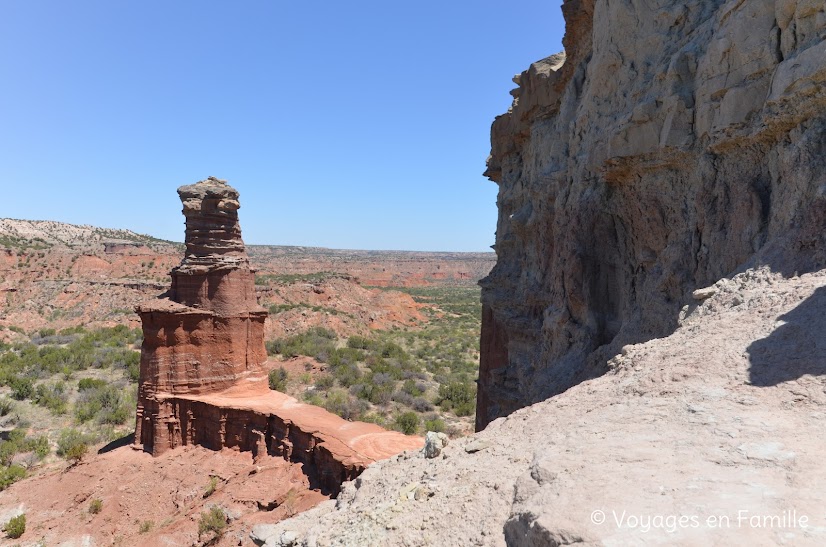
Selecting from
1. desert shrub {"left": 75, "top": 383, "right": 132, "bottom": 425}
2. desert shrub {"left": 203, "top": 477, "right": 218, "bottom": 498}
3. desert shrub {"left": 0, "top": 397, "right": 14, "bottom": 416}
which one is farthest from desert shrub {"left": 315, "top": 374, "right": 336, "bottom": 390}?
desert shrub {"left": 0, "top": 397, "right": 14, "bottom": 416}

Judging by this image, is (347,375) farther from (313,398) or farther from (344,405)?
(344,405)

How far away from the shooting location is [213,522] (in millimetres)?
11648

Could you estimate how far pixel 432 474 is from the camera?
600 cm

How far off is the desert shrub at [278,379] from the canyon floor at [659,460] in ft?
69.1

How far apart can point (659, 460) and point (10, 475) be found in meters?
20.3

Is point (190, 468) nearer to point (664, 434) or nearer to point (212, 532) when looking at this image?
point (212, 532)

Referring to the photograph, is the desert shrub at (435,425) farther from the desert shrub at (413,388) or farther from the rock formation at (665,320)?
the rock formation at (665,320)

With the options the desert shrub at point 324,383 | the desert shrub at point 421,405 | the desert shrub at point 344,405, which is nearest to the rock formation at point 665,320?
the desert shrub at point 344,405

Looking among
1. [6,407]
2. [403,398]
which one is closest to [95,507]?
[6,407]

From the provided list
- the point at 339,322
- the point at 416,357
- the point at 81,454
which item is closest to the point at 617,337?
the point at 81,454

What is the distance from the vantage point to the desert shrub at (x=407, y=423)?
21.4 metres

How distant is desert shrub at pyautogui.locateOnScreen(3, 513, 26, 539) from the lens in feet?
42.3

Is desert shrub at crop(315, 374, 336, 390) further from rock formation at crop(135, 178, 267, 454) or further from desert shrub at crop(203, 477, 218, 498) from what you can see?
desert shrub at crop(203, 477, 218, 498)

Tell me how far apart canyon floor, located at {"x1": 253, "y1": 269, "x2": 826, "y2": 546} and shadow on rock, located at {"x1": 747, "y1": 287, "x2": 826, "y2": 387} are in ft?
0.05
